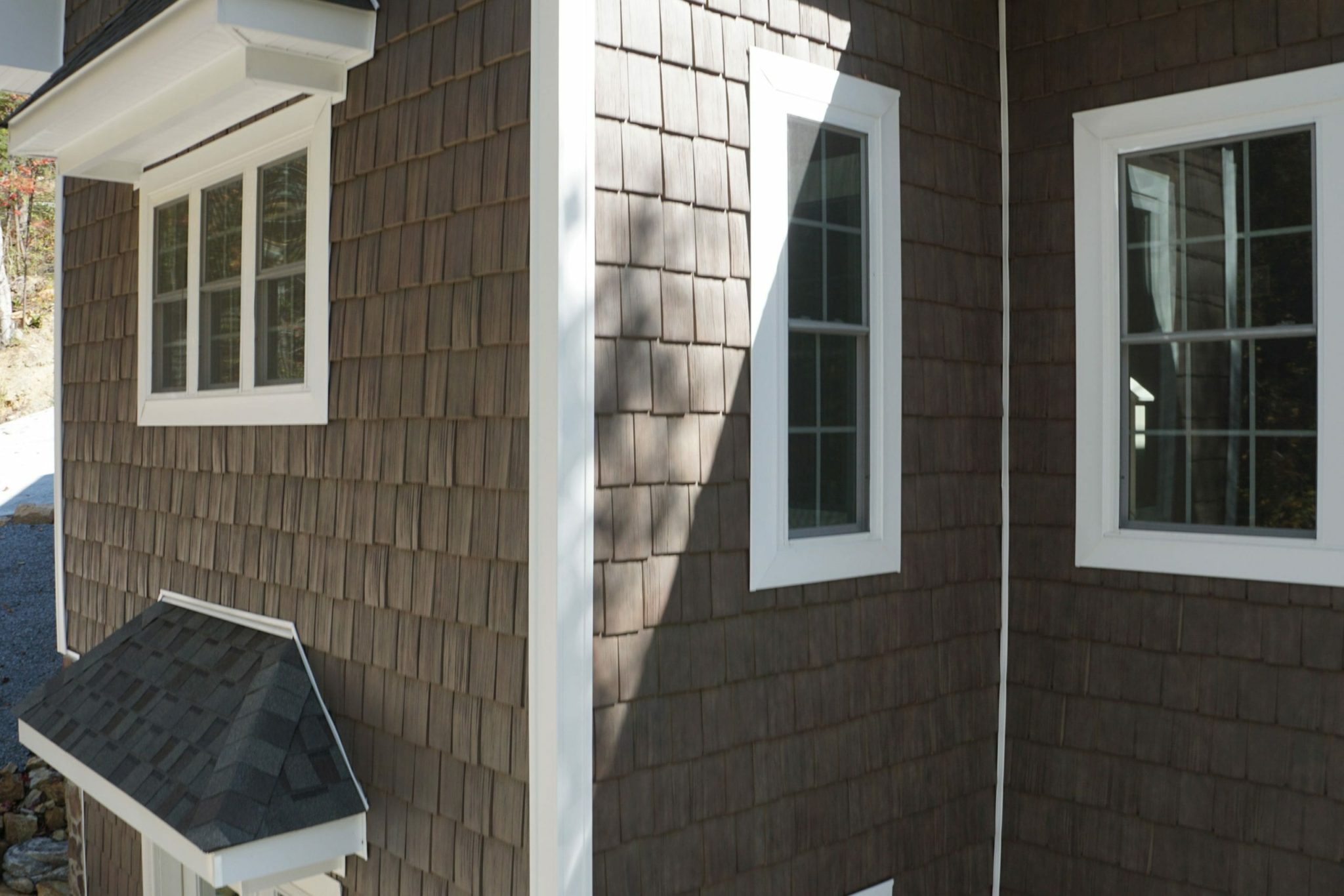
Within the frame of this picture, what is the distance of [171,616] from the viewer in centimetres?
488

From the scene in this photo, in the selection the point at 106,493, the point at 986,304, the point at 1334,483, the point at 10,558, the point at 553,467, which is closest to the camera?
the point at 553,467

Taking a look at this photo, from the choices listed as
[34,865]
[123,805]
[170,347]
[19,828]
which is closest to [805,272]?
[123,805]

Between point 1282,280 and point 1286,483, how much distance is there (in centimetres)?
70

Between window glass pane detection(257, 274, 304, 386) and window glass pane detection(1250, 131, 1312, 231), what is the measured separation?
3.46 meters

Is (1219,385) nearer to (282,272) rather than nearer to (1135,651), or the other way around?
(1135,651)

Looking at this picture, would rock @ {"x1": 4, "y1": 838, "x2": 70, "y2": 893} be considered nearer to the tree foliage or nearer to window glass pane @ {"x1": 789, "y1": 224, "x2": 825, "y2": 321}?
window glass pane @ {"x1": 789, "y1": 224, "x2": 825, "y2": 321}

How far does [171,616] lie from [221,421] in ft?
3.15

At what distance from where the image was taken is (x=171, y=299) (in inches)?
203

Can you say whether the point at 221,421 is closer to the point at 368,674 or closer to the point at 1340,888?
the point at 368,674

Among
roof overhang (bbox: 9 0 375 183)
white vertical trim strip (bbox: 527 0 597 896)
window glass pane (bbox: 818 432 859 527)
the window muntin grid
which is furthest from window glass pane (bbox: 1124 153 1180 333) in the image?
roof overhang (bbox: 9 0 375 183)

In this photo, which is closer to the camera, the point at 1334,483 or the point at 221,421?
the point at 1334,483

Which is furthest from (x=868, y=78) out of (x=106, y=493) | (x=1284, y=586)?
(x=106, y=493)

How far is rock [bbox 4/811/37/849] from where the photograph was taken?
24.7ft

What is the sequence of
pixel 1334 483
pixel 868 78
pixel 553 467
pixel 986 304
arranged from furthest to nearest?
pixel 986 304 → pixel 868 78 → pixel 1334 483 → pixel 553 467
